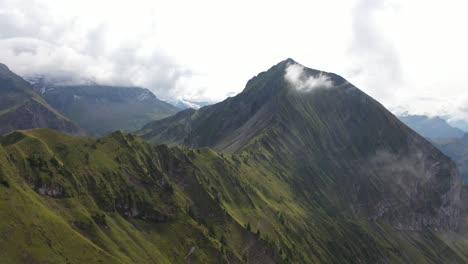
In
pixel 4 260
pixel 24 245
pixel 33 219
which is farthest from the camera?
pixel 33 219

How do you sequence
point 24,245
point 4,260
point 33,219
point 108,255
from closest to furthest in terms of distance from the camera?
point 4,260 → point 24,245 → point 33,219 → point 108,255

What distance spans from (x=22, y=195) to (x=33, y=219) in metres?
Answer: 15.1

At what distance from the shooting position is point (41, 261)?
16875 centimetres

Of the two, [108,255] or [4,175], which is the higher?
[4,175]

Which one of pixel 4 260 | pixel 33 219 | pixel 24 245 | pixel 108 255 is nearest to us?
pixel 4 260

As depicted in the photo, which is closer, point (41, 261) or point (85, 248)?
point (41, 261)

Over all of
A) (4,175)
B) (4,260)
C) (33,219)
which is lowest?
(4,260)

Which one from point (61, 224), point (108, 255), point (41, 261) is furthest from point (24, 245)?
point (108, 255)

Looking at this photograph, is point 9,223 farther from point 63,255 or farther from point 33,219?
point 63,255

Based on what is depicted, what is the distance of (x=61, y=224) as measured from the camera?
19425 centimetres

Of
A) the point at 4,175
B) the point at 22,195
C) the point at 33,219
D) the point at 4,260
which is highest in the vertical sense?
the point at 4,175

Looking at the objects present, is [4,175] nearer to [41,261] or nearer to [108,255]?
[41,261]

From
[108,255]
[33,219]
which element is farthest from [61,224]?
[108,255]

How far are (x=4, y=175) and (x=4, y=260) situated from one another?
1906 inches
